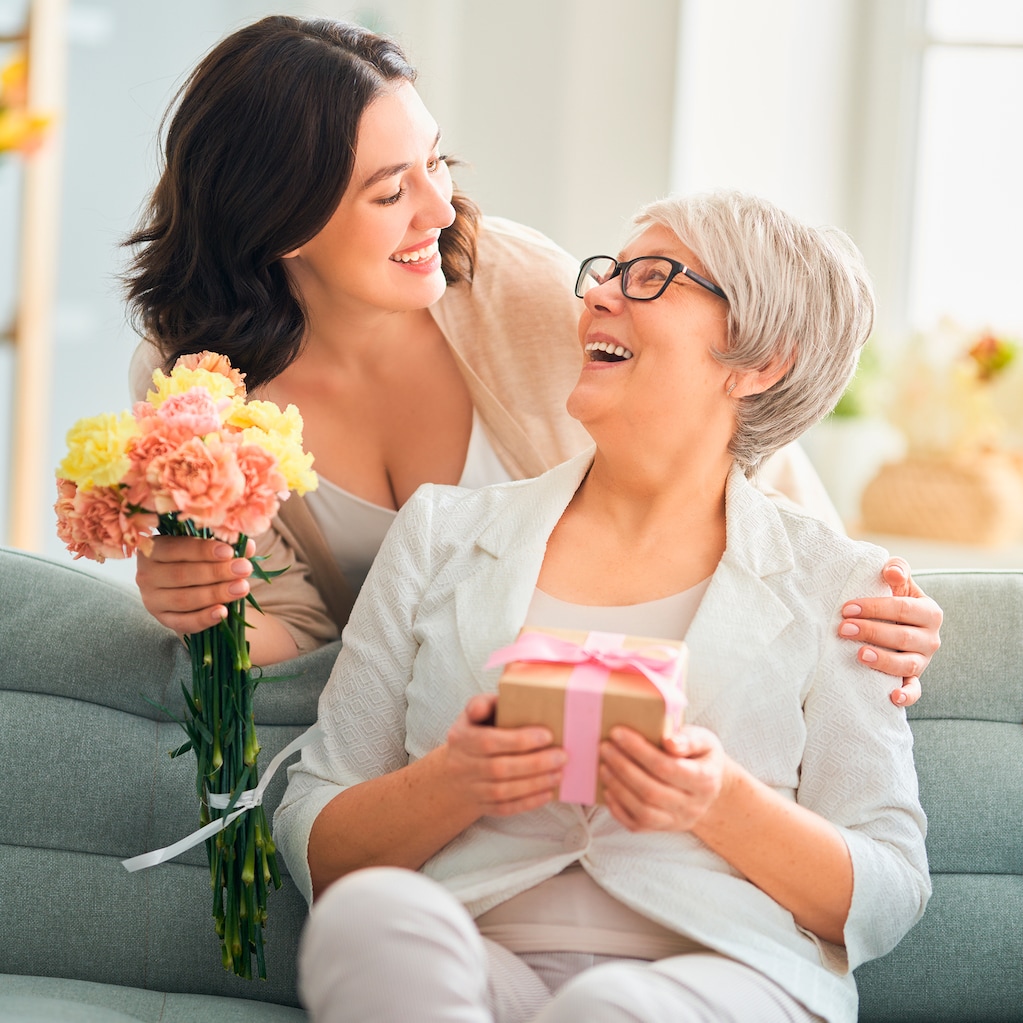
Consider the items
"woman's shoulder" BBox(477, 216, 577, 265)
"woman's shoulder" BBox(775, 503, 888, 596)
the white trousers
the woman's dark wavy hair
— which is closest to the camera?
the white trousers

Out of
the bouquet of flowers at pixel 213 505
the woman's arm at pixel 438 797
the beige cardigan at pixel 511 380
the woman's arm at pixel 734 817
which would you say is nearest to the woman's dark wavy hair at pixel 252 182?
the beige cardigan at pixel 511 380

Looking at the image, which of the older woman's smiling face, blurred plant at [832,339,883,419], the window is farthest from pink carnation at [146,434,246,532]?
the window

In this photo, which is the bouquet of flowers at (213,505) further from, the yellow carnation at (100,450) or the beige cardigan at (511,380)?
the beige cardigan at (511,380)

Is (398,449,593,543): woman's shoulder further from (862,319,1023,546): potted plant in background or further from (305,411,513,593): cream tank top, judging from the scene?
(862,319,1023,546): potted plant in background

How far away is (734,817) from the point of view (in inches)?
53.9

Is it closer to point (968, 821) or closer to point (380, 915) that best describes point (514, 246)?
point (968, 821)

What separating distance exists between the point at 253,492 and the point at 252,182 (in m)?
0.70

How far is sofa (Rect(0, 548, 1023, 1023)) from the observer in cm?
170

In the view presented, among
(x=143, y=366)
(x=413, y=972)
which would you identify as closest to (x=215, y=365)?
(x=143, y=366)

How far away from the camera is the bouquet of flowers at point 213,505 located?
1.33m

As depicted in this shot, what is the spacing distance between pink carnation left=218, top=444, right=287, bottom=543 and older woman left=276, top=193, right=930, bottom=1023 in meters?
0.33

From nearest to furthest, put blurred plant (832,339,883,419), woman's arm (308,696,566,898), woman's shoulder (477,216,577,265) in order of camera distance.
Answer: woman's arm (308,696,566,898) < woman's shoulder (477,216,577,265) < blurred plant (832,339,883,419)

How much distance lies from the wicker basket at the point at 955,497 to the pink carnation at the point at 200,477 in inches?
107

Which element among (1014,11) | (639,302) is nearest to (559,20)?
(1014,11)
